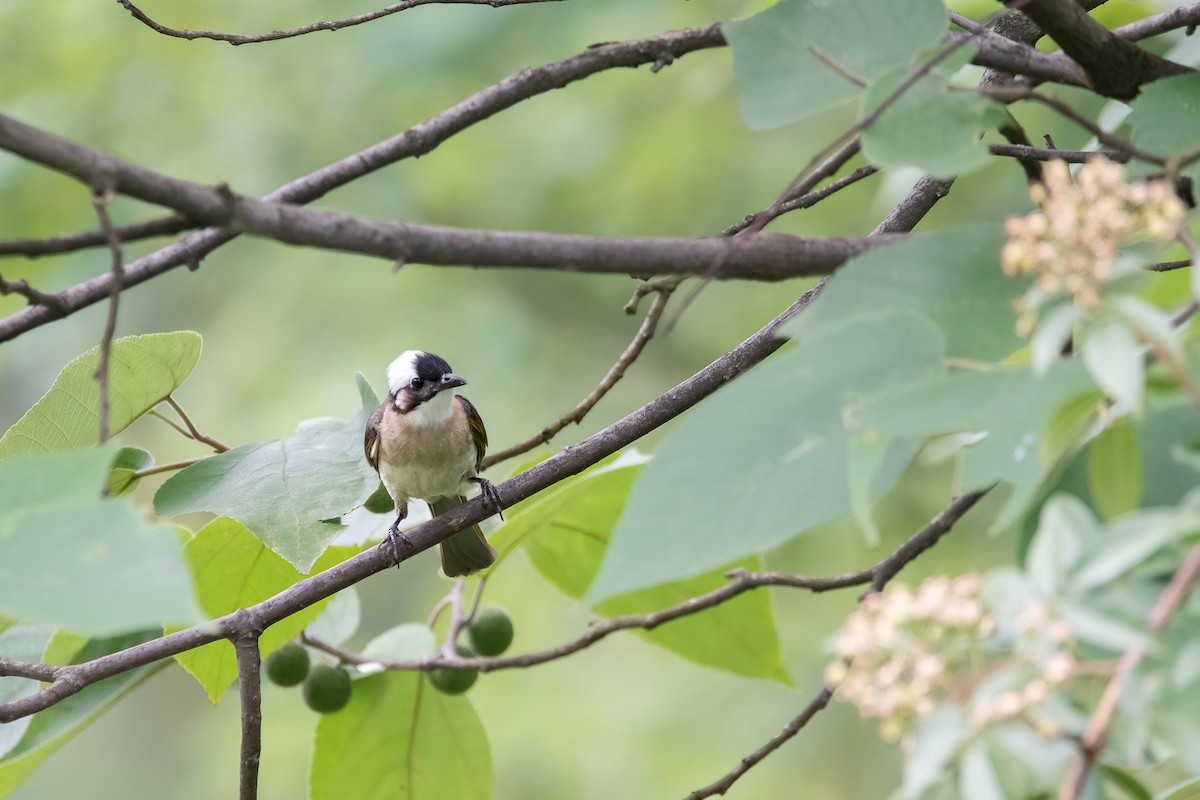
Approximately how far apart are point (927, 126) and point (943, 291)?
0.66 ft

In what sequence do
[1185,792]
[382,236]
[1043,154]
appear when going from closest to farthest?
1. [382,236]
2. [1185,792]
3. [1043,154]

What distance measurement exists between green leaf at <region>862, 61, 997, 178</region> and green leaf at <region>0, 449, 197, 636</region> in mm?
747

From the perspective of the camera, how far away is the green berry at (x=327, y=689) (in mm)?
2393

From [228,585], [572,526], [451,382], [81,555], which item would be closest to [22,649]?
[228,585]

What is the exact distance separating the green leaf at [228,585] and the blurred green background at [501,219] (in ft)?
8.89

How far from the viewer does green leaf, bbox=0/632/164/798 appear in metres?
2.08

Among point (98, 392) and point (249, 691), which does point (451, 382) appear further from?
point (249, 691)

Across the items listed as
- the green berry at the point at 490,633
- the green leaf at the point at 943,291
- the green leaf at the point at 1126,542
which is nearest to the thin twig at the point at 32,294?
the green leaf at the point at 943,291

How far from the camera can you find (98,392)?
201 cm

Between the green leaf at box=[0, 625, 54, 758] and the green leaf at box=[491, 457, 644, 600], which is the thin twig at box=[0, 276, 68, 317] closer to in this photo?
the green leaf at box=[491, 457, 644, 600]

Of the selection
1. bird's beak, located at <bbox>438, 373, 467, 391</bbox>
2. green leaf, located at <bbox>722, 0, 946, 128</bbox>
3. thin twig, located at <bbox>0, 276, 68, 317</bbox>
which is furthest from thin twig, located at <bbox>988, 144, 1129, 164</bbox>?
bird's beak, located at <bbox>438, 373, 467, 391</bbox>

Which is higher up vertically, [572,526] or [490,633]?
[572,526]

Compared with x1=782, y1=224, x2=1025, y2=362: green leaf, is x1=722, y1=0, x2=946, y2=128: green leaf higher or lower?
higher

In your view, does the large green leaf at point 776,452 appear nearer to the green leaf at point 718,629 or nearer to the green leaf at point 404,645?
the green leaf at point 718,629
